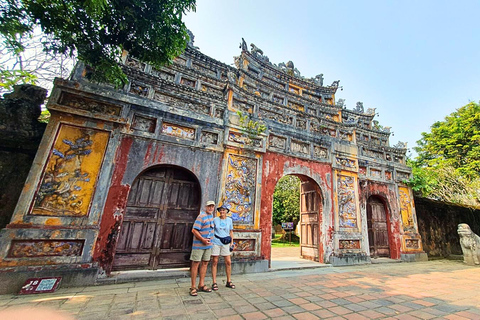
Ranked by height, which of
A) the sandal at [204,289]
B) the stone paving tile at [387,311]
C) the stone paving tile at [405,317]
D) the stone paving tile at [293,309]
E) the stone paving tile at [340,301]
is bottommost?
the sandal at [204,289]

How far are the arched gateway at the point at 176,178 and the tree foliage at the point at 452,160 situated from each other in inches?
142

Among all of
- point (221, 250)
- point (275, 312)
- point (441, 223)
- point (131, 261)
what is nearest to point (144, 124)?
point (131, 261)

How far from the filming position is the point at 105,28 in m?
4.02

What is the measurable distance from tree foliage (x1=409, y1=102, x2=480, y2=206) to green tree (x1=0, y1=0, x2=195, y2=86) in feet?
33.9

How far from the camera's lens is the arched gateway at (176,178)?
395 centimetres

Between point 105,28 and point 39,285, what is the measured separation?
4763 mm

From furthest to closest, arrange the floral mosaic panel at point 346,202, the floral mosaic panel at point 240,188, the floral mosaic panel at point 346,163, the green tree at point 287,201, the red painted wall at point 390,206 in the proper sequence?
1. the green tree at point 287,201
2. the red painted wall at point 390,206
3. the floral mosaic panel at point 346,163
4. the floral mosaic panel at point 346,202
5. the floral mosaic panel at point 240,188

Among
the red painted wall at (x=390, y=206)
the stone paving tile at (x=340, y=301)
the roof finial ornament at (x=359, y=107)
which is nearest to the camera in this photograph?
the stone paving tile at (x=340, y=301)

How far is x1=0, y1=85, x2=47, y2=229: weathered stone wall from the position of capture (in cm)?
401

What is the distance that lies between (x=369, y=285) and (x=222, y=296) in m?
3.21

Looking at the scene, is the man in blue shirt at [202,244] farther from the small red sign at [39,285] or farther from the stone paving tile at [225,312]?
the small red sign at [39,285]

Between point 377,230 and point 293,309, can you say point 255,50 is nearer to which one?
point 377,230

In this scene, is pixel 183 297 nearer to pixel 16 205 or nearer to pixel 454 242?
pixel 16 205

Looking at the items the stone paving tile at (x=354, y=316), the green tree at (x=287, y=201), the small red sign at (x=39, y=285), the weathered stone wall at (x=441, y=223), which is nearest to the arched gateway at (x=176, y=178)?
the small red sign at (x=39, y=285)
